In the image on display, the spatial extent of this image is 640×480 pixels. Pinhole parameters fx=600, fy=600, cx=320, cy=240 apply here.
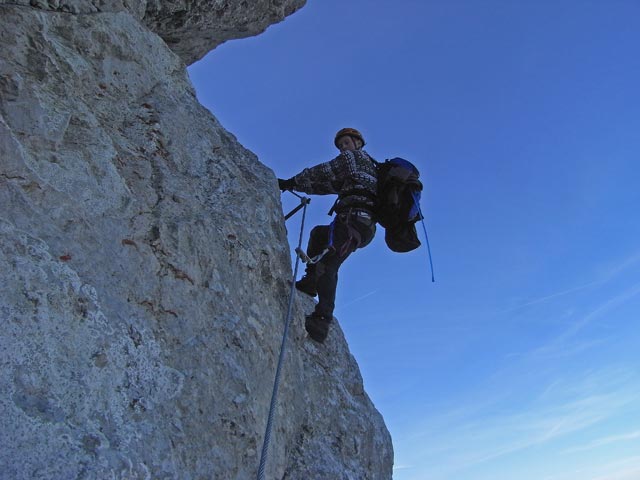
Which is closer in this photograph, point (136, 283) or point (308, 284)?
point (136, 283)

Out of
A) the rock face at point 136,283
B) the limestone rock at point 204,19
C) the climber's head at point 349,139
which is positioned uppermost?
the limestone rock at point 204,19

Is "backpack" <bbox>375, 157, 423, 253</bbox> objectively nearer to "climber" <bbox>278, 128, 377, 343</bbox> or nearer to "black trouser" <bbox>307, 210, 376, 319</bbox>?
"climber" <bbox>278, 128, 377, 343</bbox>

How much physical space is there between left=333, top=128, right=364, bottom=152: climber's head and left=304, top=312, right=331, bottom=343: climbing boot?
2249mm

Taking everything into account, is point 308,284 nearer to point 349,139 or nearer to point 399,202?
point 399,202

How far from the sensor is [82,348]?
3893 mm

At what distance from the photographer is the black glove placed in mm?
7488

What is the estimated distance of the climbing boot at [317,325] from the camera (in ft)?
22.8

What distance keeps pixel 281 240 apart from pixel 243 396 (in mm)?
2162

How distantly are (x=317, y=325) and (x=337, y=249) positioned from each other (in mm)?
915

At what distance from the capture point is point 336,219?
716 cm

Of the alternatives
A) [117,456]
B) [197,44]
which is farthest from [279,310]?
[197,44]

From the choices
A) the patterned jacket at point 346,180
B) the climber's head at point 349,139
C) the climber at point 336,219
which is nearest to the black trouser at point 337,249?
the climber at point 336,219

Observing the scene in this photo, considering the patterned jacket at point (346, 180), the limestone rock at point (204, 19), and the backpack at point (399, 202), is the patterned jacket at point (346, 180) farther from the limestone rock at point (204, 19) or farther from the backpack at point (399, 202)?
the limestone rock at point (204, 19)

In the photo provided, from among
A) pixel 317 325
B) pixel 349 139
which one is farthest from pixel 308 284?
pixel 349 139
